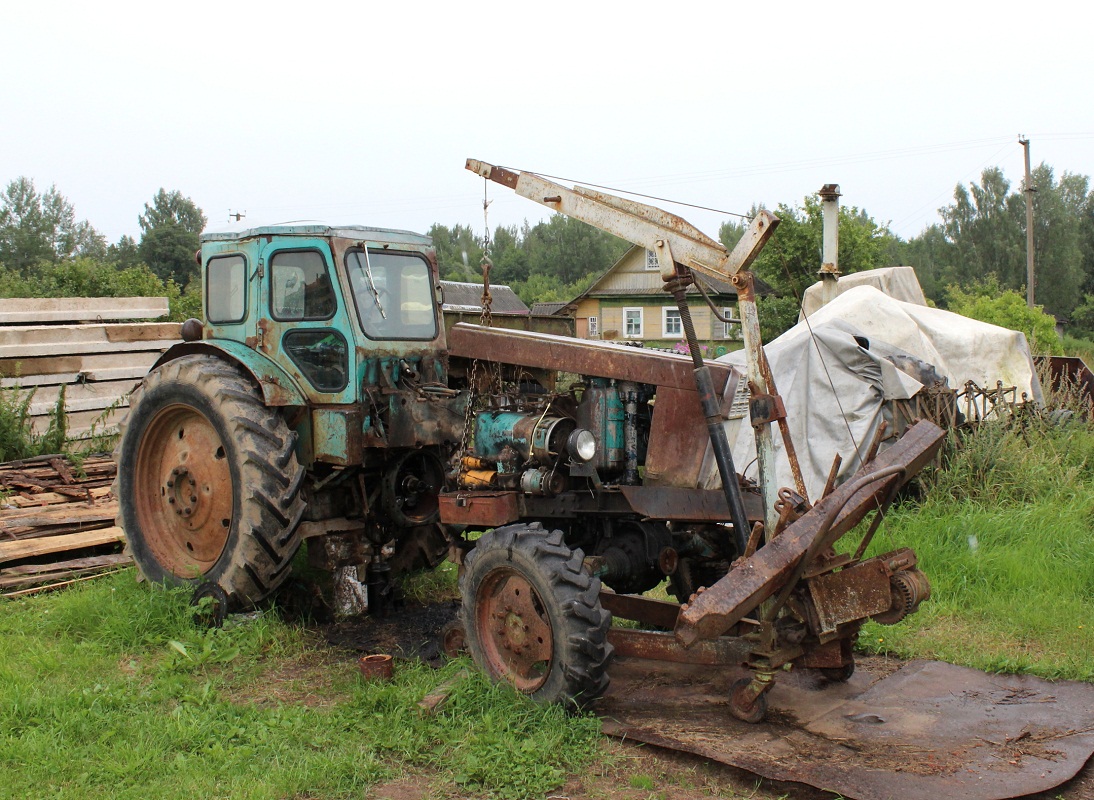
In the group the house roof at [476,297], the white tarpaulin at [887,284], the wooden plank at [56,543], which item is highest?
the house roof at [476,297]

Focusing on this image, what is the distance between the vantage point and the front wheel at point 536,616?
176 inches

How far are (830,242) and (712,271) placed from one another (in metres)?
8.41

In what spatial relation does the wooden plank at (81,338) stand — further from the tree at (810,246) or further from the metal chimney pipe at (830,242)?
the tree at (810,246)

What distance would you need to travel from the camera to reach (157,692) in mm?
4883

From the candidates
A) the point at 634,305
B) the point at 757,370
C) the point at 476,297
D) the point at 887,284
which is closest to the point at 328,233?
the point at 757,370

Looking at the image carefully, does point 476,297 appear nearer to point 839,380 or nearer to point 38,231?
point 839,380

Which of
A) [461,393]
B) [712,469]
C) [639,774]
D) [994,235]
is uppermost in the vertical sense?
[994,235]

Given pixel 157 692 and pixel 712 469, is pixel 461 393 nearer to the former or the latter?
pixel 712 469

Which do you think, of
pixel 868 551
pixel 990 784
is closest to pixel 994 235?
pixel 868 551

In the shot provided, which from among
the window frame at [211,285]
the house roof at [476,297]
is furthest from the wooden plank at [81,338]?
the house roof at [476,297]

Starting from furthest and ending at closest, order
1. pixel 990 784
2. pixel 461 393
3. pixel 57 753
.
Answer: pixel 461 393 → pixel 57 753 → pixel 990 784

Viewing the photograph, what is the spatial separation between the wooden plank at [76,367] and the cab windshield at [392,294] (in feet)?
18.9

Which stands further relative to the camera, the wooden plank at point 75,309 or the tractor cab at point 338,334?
the wooden plank at point 75,309

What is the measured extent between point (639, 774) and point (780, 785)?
1.87 ft
